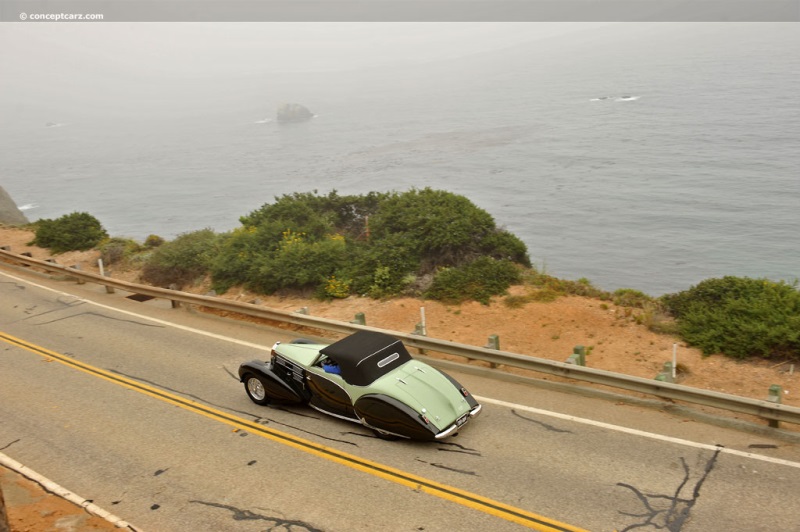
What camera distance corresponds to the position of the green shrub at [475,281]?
15398 mm

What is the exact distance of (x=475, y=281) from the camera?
15.8 metres

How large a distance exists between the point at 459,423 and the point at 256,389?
3.69m

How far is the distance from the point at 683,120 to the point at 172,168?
7379cm

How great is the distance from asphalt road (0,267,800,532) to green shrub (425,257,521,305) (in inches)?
173

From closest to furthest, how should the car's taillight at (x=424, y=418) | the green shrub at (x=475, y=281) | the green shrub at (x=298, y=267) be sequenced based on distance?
the car's taillight at (x=424, y=418)
the green shrub at (x=475, y=281)
the green shrub at (x=298, y=267)

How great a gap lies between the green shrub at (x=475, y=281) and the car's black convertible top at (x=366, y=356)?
574 cm

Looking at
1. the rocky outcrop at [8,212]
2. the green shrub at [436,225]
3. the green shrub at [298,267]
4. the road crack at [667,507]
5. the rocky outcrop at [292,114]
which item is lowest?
the road crack at [667,507]

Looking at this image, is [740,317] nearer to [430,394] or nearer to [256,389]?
[430,394]

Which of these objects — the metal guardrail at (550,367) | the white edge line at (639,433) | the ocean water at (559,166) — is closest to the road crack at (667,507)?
the white edge line at (639,433)

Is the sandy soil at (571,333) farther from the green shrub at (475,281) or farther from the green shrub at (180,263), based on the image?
the green shrub at (180,263)

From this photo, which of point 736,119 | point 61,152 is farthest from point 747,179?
point 61,152

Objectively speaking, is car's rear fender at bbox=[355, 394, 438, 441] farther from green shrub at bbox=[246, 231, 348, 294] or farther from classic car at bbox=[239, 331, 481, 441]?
green shrub at bbox=[246, 231, 348, 294]

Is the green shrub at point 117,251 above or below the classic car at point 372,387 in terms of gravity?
above

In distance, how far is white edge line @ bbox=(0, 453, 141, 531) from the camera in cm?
772
